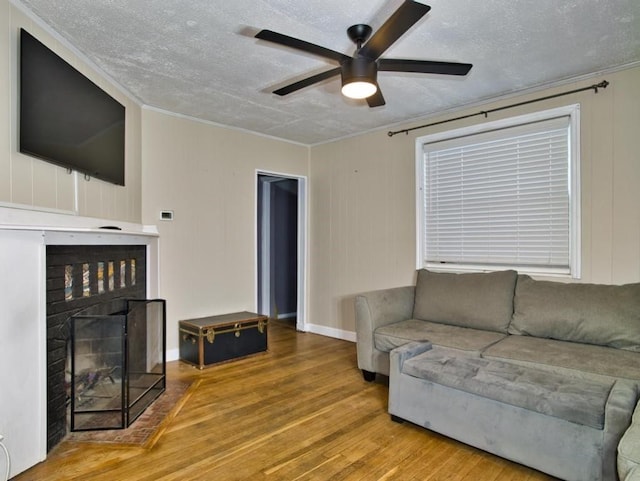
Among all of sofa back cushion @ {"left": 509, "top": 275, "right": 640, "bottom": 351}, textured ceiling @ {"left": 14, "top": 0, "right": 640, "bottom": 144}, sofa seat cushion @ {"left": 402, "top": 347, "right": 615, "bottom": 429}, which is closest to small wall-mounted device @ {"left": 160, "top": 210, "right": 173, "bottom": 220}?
textured ceiling @ {"left": 14, "top": 0, "right": 640, "bottom": 144}

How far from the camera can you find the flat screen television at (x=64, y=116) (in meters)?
2.07

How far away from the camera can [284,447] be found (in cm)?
226

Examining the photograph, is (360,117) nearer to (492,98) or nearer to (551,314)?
(492,98)

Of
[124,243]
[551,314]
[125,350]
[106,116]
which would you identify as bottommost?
[125,350]

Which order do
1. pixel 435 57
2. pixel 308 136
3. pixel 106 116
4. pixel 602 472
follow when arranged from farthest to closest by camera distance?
pixel 308 136, pixel 106 116, pixel 435 57, pixel 602 472

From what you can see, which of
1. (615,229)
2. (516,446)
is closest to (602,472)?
(516,446)

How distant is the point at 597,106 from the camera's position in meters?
2.92

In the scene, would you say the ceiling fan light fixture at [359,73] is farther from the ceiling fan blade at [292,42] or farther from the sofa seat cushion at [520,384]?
the sofa seat cushion at [520,384]

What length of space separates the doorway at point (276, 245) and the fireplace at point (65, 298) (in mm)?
3114

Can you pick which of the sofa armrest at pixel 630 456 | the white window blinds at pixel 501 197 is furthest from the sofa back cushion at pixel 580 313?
the sofa armrest at pixel 630 456

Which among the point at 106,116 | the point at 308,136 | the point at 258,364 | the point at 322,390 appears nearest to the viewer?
the point at 106,116

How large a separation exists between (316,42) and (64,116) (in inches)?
64.6

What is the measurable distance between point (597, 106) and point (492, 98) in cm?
81

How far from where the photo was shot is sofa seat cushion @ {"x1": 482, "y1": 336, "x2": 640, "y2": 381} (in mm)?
2172
